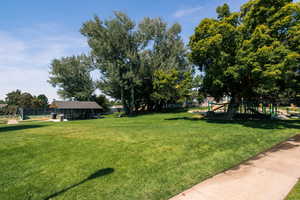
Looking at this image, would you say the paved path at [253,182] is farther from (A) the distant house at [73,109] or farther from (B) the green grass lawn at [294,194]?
(A) the distant house at [73,109]

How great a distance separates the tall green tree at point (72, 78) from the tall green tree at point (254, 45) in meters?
28.1

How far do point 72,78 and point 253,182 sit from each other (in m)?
37.1

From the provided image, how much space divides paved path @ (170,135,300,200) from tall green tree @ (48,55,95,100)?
111 ft

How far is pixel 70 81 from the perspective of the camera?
3472 centimetres

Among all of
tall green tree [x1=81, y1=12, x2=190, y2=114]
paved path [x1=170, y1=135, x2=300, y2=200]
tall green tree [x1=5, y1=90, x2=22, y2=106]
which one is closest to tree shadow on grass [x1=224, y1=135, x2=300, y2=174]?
paved path [x1=170, y1=135, x2=300, y2=200]

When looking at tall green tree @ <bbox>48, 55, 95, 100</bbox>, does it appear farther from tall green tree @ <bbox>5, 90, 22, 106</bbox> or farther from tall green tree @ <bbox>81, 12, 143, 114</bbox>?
tall green tree @ <bbox>5, 90, 22, 106</bbox>

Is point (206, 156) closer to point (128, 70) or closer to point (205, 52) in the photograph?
point (205, 52)

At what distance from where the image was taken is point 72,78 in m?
34.3

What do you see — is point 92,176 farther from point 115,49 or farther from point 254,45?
point 115,49

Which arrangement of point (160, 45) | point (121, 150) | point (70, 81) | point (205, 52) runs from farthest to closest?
point (70, 81) → point (160, 45) → point (205, 52) → point (121, 150)

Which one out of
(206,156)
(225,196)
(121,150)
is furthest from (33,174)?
(206,156)

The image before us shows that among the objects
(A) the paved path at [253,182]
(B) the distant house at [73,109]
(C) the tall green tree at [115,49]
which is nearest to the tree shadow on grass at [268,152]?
(A) the paved path at [253,182]

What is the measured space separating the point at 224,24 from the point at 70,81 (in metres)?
33.2

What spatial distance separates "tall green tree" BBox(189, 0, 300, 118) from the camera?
9.15 meters
